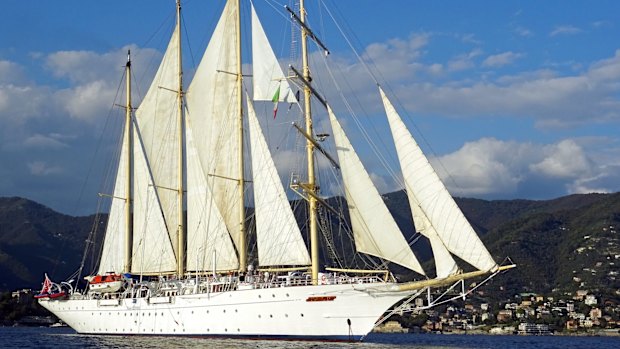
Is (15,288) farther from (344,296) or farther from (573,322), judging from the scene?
(344,296)

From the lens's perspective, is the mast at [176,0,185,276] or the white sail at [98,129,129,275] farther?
the white sail at [98,129,129,275]

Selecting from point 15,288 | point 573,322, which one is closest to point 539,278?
point 573,322

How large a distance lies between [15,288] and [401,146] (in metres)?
163

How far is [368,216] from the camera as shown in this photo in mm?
47656

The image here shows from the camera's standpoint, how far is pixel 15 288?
190 m

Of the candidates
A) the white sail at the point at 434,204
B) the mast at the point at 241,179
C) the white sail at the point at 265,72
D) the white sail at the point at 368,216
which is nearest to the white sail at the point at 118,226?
the mast at the point at 241,179

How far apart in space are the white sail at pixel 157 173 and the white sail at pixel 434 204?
24.8 meters

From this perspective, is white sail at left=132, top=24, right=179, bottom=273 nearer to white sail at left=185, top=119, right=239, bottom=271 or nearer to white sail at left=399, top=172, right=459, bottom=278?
white sail at left=185, top=119, right=239, bottom=271

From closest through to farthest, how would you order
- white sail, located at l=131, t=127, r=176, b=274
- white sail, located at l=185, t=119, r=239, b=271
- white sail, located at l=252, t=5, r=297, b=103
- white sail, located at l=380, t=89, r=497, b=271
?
white sail, located at l=380, t=89, r=497, b=271 → white sail, located at l=252, t=5, r=297, b=103 → white sail, located at l=185, t=119, r=239, b=271 → white sail, located at l=131, t=127, r=176, b=274

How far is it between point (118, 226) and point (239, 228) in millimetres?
14994

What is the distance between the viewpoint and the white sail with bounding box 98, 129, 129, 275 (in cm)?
6919

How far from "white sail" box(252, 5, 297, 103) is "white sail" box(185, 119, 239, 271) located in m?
8.71

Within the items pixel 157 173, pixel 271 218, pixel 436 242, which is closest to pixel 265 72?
pixel 271 218

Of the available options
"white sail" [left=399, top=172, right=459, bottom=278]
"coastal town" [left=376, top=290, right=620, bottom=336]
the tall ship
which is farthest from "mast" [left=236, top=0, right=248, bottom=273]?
"coastal town" [left=376, top=290, right=620, bottom=336]
